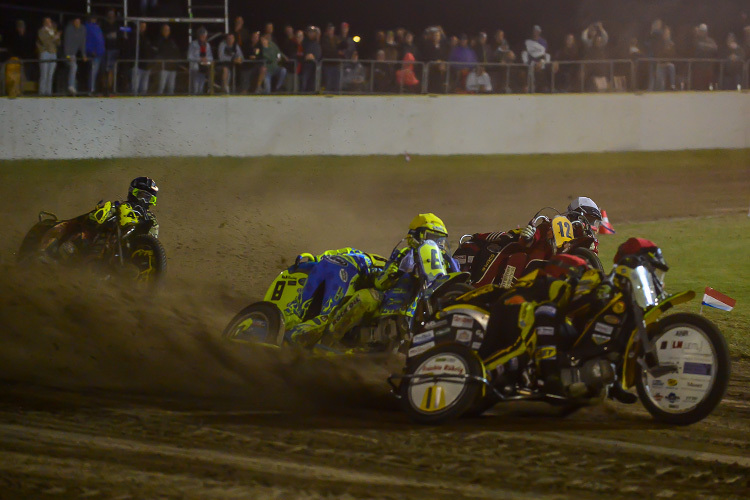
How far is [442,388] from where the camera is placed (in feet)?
20.8

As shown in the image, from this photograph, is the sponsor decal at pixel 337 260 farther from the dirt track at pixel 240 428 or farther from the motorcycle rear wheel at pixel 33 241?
the motorcycle rear wheel at pixel 33 241

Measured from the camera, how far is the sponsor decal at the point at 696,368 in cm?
613

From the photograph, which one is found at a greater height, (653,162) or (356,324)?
(653,162)

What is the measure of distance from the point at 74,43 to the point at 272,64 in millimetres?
4058

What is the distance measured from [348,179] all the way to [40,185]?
6.09 m

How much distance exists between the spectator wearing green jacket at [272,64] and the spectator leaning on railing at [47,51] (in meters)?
4.16

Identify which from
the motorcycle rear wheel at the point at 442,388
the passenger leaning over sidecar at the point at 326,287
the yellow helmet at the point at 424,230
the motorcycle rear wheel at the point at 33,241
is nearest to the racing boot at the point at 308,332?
the passenger leaning over sidecar at the point at 326,287

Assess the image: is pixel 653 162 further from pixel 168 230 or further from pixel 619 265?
pixel 619 265

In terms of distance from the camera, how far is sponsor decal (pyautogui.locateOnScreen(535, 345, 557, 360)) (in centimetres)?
642

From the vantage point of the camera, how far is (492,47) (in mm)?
23906

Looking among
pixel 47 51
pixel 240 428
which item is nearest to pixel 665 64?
pixel 47 51

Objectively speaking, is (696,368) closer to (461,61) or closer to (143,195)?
(143,195)

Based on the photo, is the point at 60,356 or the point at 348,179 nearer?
the point at 60,356

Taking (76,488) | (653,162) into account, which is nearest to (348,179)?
(653,162)
